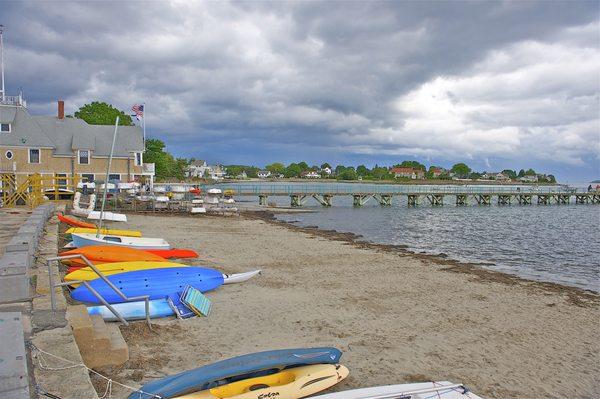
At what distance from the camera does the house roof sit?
120 feet

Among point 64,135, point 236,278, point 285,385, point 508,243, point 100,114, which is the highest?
point 100,114

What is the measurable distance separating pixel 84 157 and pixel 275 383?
38.5 metres

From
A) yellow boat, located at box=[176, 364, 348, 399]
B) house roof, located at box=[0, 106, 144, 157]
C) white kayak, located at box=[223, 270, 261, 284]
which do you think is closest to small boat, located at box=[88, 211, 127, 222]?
white kayak, located at box=[223, 270, 261, 284]

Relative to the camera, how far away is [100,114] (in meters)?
56.9

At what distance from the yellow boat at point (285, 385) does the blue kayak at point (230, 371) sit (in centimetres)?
8

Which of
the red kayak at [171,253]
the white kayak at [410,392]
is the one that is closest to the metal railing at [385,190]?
the red kayak at [171,253]

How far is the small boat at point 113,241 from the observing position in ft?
44.7

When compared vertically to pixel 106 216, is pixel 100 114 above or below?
above

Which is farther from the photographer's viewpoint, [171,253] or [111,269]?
[171,253]

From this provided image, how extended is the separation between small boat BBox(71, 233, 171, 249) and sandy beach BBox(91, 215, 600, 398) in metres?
1.89

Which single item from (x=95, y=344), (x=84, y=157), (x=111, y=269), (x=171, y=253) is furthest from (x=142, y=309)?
(x=84, y=157)

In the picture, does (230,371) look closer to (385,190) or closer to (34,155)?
(34,155)

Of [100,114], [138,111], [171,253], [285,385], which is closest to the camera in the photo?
[285,385]

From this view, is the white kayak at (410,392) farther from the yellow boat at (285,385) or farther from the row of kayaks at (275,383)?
the yellow boat at (285,385)
